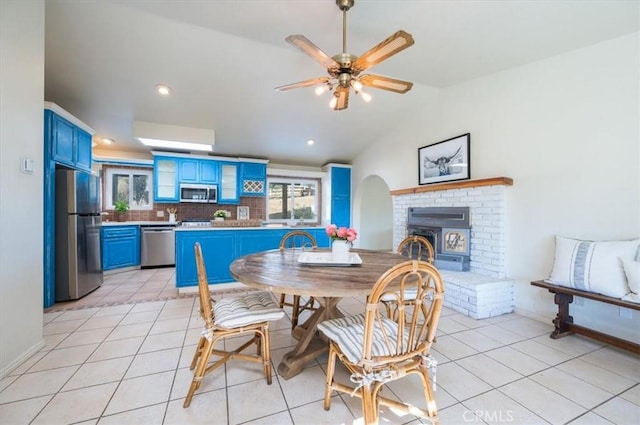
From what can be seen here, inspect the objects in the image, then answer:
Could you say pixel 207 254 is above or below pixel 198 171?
below

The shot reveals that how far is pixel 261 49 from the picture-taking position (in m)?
2.88

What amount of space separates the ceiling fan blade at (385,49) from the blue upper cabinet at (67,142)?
3313 mm

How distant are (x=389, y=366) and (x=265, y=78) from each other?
3.44m

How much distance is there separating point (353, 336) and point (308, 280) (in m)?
0.37

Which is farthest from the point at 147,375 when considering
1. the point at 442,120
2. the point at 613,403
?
the point at 442,120

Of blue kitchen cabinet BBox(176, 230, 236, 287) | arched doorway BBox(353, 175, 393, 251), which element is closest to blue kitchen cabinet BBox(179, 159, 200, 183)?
blue kitchen cabinet BBox(176, 230, 236, 287)

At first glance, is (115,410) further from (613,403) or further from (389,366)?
(613,403)

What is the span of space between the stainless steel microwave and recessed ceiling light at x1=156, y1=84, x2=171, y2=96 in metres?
2.03

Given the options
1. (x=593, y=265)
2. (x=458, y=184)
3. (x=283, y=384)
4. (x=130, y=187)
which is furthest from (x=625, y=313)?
(x=130, y=187)

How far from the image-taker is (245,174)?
17.9ft

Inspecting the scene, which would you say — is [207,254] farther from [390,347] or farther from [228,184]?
[390,347]

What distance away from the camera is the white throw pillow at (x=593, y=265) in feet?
6.24

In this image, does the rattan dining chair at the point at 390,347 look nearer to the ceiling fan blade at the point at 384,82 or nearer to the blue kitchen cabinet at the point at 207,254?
the ceiling fan blade at the point at 384,82

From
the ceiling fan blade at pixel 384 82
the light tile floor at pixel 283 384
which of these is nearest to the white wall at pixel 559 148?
the light tile floor at pixel 283 384
